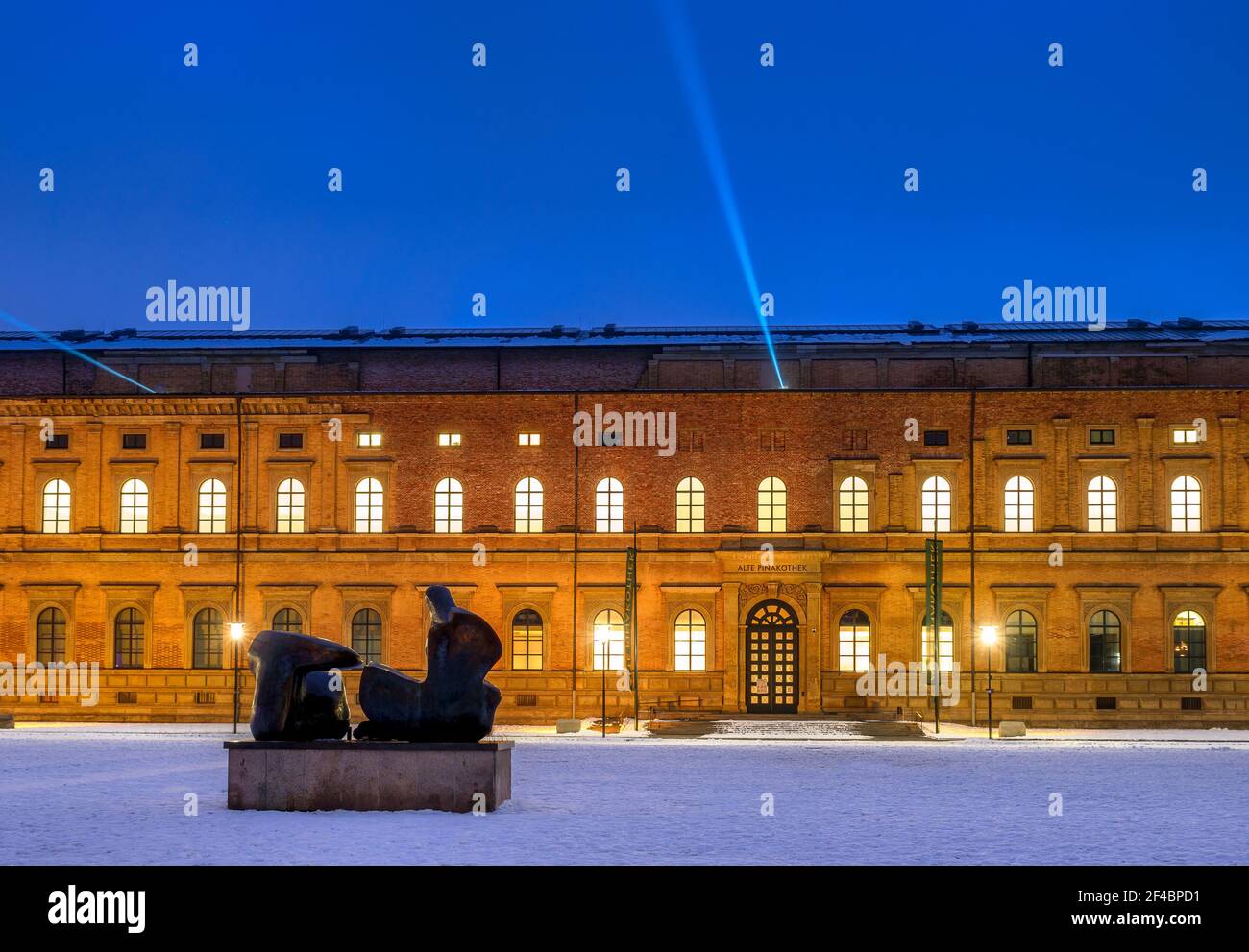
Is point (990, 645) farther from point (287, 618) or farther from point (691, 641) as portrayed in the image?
point (287, 618)

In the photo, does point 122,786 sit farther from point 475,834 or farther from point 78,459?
point 78,459

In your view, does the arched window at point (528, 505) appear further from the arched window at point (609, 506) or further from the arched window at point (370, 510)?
the arched window at point (370, 510)

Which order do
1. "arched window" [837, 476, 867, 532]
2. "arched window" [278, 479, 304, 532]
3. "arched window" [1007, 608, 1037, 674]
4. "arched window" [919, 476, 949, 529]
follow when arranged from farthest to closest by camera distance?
"arched window" [278, 479, 304, 532], "arched window" [837, 476, 867, 532], "arched window" [919, 476, 949, 529], "arched window" [1007, 608, 1037, 674]

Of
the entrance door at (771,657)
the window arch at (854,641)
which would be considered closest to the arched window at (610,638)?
the entrance door at (771,657)

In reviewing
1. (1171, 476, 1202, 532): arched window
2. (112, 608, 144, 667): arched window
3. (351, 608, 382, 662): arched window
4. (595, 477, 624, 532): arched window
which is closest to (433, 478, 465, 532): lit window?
(351, 608, 382, 662): arched window

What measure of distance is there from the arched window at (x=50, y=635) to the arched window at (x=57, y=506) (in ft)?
8.21

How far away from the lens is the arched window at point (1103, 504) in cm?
4616

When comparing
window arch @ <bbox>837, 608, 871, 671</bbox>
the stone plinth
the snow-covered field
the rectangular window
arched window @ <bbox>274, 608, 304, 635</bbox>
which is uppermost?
the rectangular window

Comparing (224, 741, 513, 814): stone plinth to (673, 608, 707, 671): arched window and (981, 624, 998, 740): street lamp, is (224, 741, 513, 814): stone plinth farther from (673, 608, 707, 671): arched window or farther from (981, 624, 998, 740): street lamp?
Result: (981, 624, 998, 740): street lamp

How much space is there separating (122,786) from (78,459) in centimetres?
2404

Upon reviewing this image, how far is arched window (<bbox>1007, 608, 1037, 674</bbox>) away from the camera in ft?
A: 151

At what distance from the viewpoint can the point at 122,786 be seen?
26.0 meters

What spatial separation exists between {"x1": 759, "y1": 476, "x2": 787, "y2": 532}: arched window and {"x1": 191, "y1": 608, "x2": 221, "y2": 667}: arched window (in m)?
16.3

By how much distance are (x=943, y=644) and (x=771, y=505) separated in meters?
6.29
